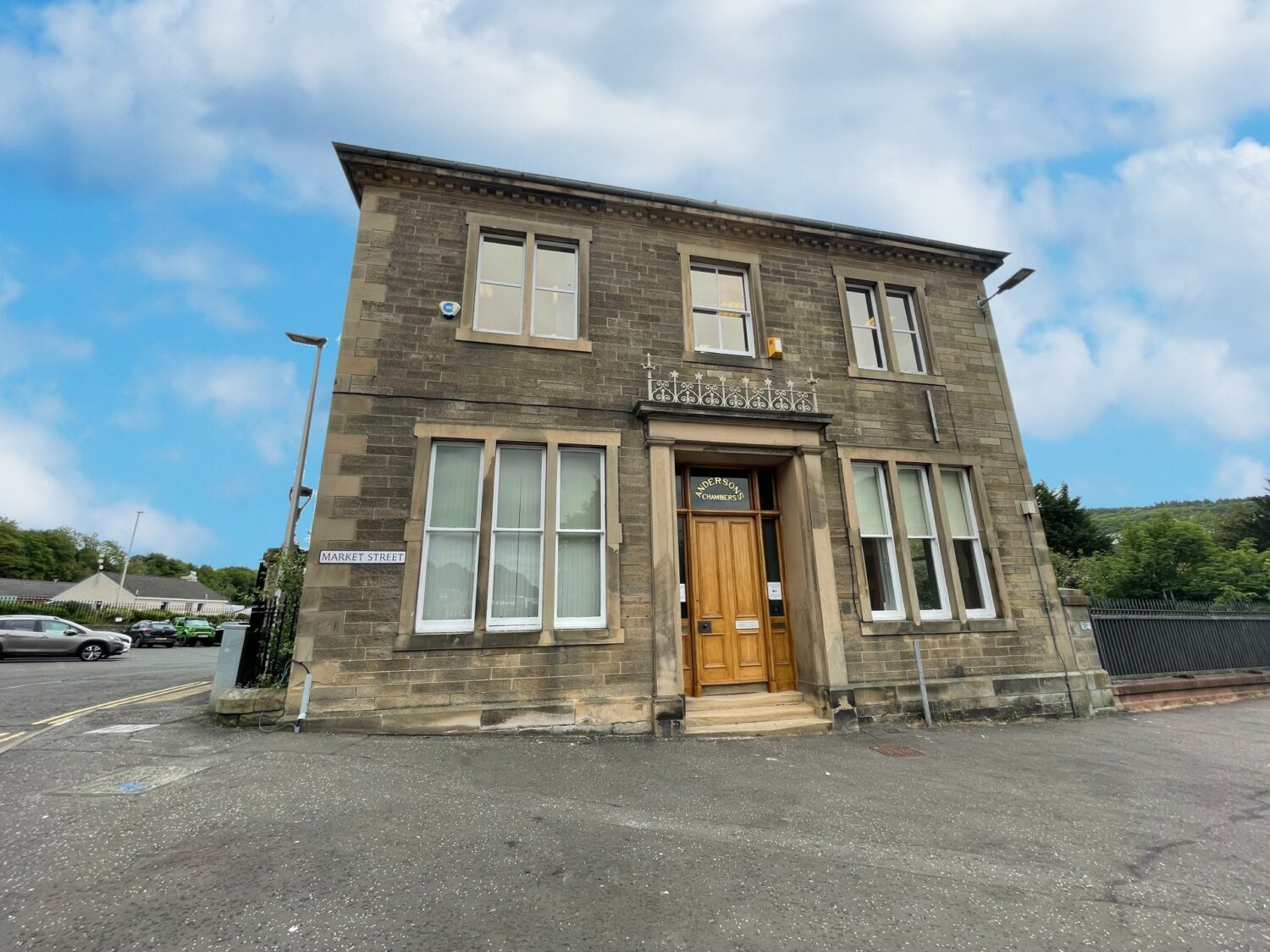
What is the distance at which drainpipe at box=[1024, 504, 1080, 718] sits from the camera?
8523 mm

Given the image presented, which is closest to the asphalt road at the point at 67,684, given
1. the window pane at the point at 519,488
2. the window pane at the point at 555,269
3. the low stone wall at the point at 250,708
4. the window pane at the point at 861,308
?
the low stone wall at the point at 250,708

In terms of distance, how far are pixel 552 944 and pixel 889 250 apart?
11.4 meters

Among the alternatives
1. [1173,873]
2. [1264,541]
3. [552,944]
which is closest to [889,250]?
[1173,873]

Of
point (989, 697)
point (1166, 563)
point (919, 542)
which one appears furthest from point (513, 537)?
point (1166, 563)

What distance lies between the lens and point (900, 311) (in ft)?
34.2

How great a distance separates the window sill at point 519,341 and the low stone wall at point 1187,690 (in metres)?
10.2

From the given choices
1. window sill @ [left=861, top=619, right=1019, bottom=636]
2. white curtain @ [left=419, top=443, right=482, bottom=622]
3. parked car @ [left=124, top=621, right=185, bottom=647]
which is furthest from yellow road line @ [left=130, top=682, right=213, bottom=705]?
parked car @ [left=124, top=621, right=185, bottom=647]

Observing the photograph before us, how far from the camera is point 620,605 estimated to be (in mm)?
7359

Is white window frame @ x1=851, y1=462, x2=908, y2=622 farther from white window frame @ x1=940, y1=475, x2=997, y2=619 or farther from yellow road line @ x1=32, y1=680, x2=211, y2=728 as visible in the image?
yellow road line @ x1=32, y1=680, x2=211, y2=728

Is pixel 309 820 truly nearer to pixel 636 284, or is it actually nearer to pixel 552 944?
pixel 552 944

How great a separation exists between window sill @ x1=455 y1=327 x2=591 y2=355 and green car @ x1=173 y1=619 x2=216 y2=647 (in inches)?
1472

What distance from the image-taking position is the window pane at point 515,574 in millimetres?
7285

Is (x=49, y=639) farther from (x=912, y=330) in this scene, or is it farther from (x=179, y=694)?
(x=912, y=330)

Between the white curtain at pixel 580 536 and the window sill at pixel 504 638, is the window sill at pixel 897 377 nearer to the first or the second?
the white curtain at pixel 580 536
